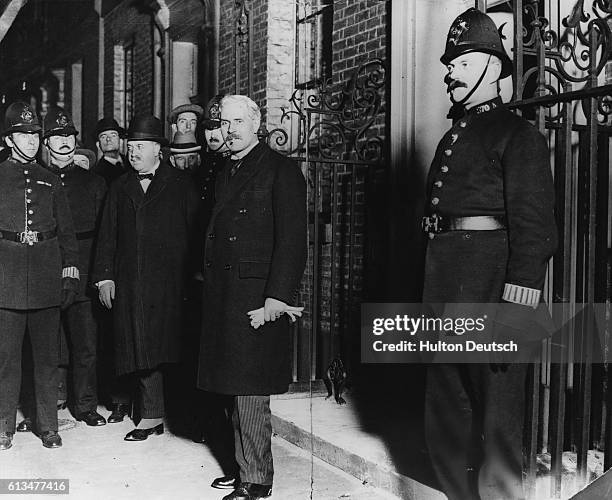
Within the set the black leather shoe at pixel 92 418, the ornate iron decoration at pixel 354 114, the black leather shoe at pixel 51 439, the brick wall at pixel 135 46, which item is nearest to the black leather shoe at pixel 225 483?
the black leather shoe at pixel 51 439

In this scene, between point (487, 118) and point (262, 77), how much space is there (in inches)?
214

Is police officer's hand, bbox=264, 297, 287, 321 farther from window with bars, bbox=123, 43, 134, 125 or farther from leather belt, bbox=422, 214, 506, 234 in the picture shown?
window with bars, bbox=123, 43, 134, 125

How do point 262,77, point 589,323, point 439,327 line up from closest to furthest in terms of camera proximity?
point 439,327
point 589,323
point 262,77

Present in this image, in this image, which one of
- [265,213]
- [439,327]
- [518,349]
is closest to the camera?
[518,349]

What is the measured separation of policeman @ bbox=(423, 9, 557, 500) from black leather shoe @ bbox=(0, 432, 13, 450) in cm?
280

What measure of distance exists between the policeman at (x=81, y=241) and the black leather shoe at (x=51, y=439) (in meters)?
0.57

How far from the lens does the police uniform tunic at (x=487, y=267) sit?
3146 mm

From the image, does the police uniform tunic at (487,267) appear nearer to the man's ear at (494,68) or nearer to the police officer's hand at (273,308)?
the man's ear at (494,68)

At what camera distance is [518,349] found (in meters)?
3.19

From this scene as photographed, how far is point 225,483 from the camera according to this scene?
425 centimetres

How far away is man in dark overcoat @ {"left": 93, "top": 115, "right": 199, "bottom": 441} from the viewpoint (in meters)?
5.12

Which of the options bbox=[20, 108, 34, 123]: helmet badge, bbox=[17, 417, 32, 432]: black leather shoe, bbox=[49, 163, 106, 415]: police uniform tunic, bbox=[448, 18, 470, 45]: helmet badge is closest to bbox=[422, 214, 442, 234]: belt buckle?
bbox=[448, 18, 470, 45]: helmet badge

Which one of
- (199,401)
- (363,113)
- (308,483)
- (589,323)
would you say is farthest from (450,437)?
(363,113)

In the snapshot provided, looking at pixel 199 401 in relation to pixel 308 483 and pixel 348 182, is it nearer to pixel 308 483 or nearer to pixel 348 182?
pixel 308 483
